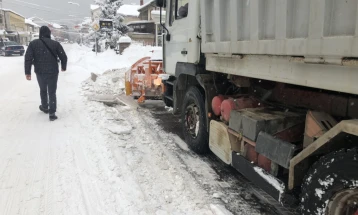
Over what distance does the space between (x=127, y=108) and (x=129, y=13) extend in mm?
47826

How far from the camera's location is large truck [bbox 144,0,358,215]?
2.01m

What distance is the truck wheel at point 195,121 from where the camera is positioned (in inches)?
174

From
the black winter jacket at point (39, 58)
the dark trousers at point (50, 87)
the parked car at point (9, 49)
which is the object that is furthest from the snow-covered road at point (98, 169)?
the parked car at point (9, 49)

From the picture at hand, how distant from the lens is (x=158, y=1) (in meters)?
5.39

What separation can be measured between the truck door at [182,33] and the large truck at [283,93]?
29mm

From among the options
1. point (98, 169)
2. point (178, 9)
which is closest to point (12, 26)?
point (178, 9)

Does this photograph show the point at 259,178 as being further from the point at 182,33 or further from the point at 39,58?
the point at 39,58

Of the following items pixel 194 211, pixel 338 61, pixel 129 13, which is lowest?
pixel 194 211

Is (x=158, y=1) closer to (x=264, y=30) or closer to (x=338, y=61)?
(x=264, y=30)

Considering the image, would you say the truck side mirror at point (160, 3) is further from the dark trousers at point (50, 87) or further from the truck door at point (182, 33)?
the dark trousers at point (50, 87)

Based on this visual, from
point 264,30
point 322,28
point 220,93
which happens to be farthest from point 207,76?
point 322,28

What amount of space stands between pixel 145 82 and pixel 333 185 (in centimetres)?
631

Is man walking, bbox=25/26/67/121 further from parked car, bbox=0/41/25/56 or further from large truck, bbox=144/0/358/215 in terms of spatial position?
parked car, bbox=0/41/25/56

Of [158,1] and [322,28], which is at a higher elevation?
[158,1]
